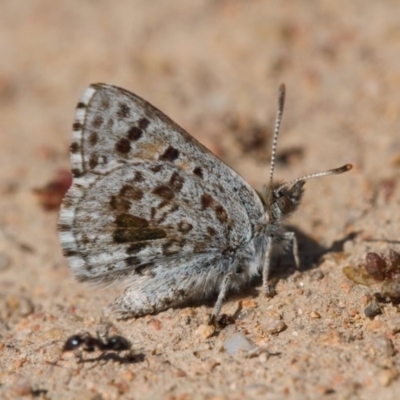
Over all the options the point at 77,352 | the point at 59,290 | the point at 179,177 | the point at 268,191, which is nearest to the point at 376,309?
the point at 268,191

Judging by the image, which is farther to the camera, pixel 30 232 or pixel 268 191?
pixel 30 232

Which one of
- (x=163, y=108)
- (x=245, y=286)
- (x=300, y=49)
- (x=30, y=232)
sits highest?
(x=300, y=49)

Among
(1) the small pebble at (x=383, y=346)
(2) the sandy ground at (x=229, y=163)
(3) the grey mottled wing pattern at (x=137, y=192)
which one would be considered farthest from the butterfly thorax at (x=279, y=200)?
(1) the small pebble at (x=383, y=346)

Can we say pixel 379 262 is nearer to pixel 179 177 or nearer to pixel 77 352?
pixel 179 177

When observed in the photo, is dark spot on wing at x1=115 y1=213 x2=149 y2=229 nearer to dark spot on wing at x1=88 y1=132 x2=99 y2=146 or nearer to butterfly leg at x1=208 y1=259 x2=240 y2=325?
dark spot on wing at x1=88 y1=132 x2=99 y2=146

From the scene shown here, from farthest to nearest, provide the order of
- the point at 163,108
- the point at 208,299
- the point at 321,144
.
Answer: the point at 163,108 → the point at 321,144 → the point at 208,299

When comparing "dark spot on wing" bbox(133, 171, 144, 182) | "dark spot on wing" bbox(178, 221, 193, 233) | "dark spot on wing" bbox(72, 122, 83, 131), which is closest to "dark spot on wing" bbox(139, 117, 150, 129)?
"dark spot on wing" bbox(133, 171, 144, 182)
